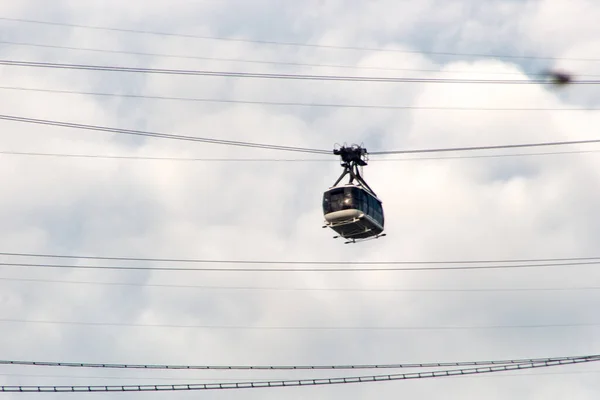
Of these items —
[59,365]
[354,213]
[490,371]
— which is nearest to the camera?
[59,365]

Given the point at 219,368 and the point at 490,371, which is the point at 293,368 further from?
the point at 490,371

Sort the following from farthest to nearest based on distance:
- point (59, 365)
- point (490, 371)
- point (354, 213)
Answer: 1. point (354, 213)
2. point (490, 371)
3. point (59, 365)

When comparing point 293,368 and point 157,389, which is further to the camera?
point 293,368

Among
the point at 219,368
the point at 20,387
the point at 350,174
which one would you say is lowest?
the point at 20,387

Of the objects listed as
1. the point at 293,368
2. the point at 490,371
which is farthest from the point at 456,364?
the point at 293,368
